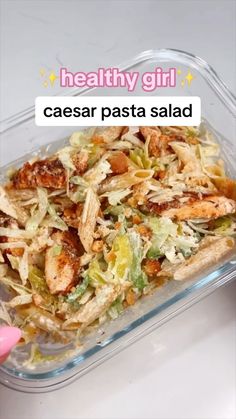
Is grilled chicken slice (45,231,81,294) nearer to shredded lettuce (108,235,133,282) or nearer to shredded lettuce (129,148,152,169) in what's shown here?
shredded lettuce (108,235,133,282)

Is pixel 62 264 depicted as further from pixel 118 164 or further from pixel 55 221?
pixel 118 164

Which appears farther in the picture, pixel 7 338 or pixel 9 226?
pixel 9 226

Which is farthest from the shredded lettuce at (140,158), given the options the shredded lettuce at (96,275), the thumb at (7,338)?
the thumb at (7,338)

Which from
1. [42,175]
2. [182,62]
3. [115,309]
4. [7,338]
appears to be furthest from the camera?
[182,62]

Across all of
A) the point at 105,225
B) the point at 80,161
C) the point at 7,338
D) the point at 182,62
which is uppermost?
the point at 182,62

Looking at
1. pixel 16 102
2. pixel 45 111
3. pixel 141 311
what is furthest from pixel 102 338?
pixel 16 102

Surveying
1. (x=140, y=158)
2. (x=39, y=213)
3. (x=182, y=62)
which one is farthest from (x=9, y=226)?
(x=182, y=62)

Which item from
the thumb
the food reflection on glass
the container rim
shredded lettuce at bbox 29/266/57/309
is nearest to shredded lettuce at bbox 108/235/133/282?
the food reflection on glass
